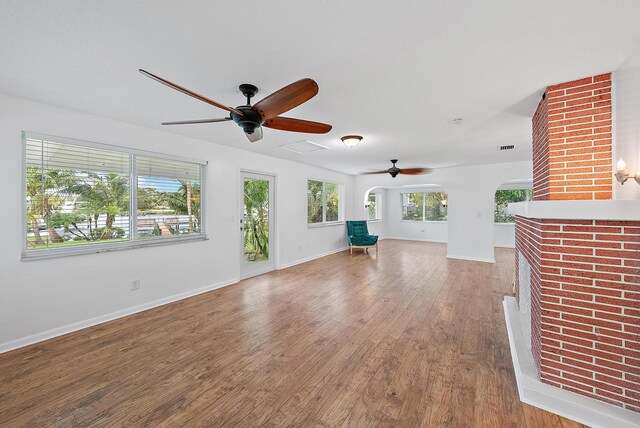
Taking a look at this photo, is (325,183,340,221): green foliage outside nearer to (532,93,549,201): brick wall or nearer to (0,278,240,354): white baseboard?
(0,278,240,354): white baseboard

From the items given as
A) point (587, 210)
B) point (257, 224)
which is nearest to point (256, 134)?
point (587, 210)

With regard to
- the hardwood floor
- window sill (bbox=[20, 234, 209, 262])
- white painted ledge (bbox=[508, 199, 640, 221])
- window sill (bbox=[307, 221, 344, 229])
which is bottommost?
the hardwood floor

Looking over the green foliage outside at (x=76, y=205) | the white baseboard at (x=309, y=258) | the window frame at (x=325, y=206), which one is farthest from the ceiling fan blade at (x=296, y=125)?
the window frame at (x=325, y=206)

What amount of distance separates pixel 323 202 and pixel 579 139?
18.3 feet

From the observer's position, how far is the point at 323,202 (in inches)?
285

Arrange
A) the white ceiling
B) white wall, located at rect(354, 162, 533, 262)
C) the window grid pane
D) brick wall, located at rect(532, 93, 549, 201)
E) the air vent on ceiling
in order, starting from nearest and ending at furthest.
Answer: the white ceiling, brick wall, located at rect(532, 93, 549, 201), the window grid pane, the air vent on ceiling, white wall, located at rect(354, 162, 533, 262)

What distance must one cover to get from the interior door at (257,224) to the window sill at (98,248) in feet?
3.78

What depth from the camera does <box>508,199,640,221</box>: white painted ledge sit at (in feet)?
5.31

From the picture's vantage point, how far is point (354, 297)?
12.7ft

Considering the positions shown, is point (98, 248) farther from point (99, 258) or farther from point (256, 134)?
point (256, 134)

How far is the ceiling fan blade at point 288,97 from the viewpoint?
1644 millimetres

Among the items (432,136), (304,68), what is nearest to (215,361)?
(304,68)

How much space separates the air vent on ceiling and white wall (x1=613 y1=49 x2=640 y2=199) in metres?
3.25

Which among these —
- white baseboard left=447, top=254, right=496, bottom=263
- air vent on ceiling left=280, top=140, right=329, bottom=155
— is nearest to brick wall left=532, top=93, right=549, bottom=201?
air vent on ceiling left=280, top=140, right=329, bottom=155
